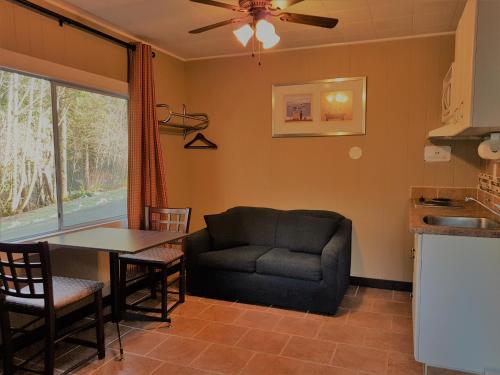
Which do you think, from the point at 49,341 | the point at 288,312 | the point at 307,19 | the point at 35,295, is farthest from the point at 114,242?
the point at 307,19

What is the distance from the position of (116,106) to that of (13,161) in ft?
3.86

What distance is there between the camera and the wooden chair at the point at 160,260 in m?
3.12

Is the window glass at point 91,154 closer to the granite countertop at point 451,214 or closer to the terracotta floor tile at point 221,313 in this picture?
the terracotta floor tile at point 221,313

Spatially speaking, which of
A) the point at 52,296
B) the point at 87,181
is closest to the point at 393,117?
the point at 87,181

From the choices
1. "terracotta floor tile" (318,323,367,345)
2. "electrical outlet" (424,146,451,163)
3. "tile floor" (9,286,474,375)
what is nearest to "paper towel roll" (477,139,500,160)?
"electrical outlet" (424,146,451,163)

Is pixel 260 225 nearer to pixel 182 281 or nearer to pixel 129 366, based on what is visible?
pixel 182 281

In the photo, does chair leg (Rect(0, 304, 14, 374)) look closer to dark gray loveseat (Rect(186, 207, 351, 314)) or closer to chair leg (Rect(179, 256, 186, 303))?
chair leg (Rect(179, 256, 186, 303))

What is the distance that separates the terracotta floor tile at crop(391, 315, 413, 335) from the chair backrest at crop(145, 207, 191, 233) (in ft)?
A: 6.33

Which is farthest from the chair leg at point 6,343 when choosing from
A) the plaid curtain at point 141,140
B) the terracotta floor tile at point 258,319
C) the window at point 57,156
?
the terracotta floor tile at point 258,319

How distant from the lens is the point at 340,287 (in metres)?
3.41

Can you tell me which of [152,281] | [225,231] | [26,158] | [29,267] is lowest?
[152,281]

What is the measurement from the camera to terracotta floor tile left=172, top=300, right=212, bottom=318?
329cm

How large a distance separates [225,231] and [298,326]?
126 centimetres

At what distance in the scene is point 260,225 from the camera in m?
4.09
